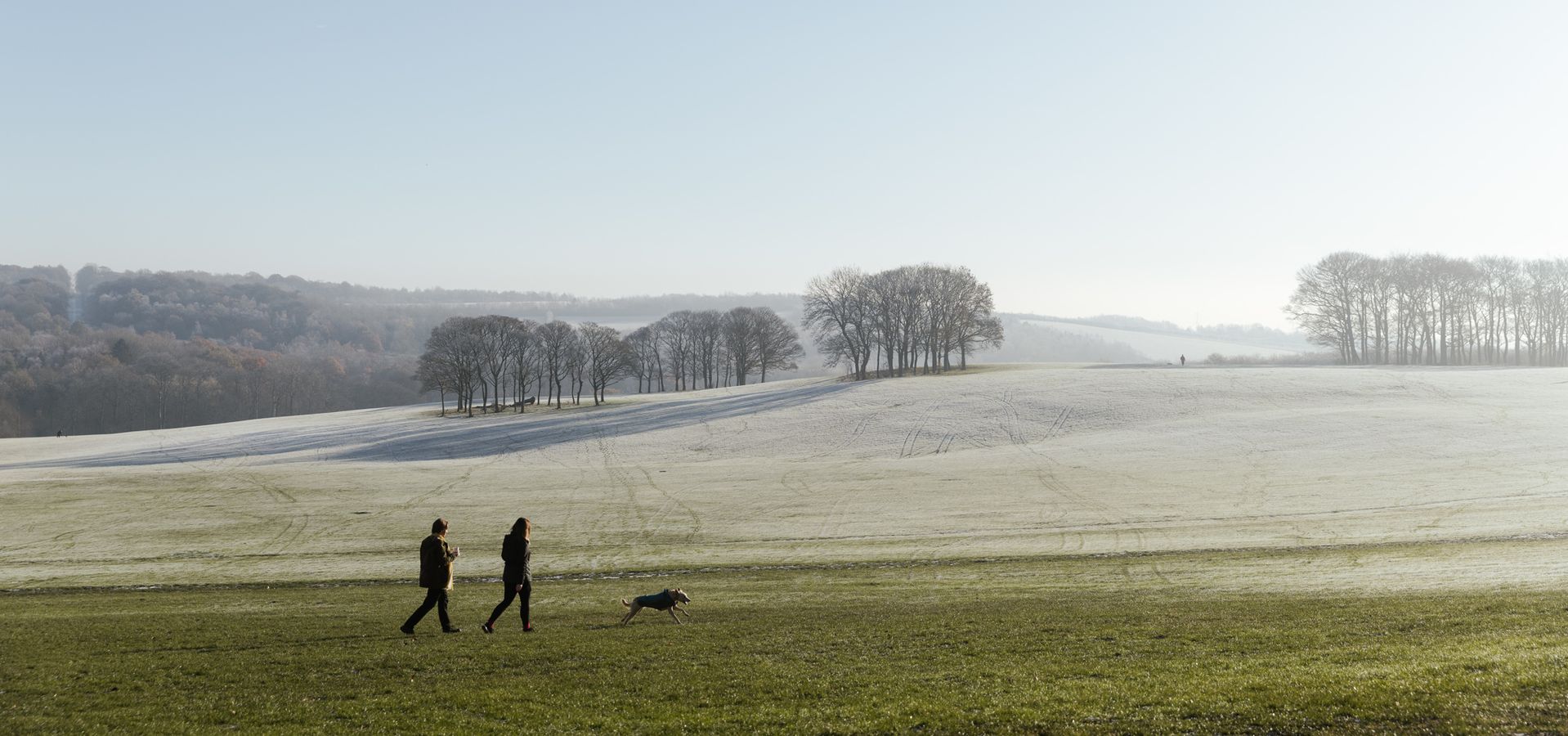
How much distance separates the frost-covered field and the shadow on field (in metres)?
0.57

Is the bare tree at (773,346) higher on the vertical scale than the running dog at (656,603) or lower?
higher

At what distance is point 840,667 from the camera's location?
13352 millimetres

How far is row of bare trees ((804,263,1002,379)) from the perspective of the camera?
11950 cm

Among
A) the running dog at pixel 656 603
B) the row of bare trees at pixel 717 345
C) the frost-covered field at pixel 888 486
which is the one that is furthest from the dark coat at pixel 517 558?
the row of bare trees at pixel 717 345

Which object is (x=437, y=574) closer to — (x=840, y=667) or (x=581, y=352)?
(x=840, y=667)

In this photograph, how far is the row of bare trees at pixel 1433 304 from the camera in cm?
12794

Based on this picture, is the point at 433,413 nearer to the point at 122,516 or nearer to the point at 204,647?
the point at 122,516

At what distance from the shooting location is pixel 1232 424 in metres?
64.2

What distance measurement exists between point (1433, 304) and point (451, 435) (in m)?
135

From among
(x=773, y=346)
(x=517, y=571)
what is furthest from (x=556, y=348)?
(x=517, y=571)

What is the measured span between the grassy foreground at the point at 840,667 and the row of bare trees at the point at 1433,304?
127346 millimetres

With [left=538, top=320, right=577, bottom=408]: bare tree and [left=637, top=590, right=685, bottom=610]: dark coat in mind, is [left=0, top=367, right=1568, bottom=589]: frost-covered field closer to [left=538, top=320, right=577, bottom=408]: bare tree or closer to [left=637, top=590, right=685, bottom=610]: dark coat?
[left=637, top=590, right=685, bottom=610]: dark coat

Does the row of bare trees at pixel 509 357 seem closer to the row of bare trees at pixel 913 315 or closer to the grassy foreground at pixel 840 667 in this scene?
the row of bare trees at pixel 913 315

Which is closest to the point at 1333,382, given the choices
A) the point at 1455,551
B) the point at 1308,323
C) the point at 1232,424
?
the point at 1232,424
